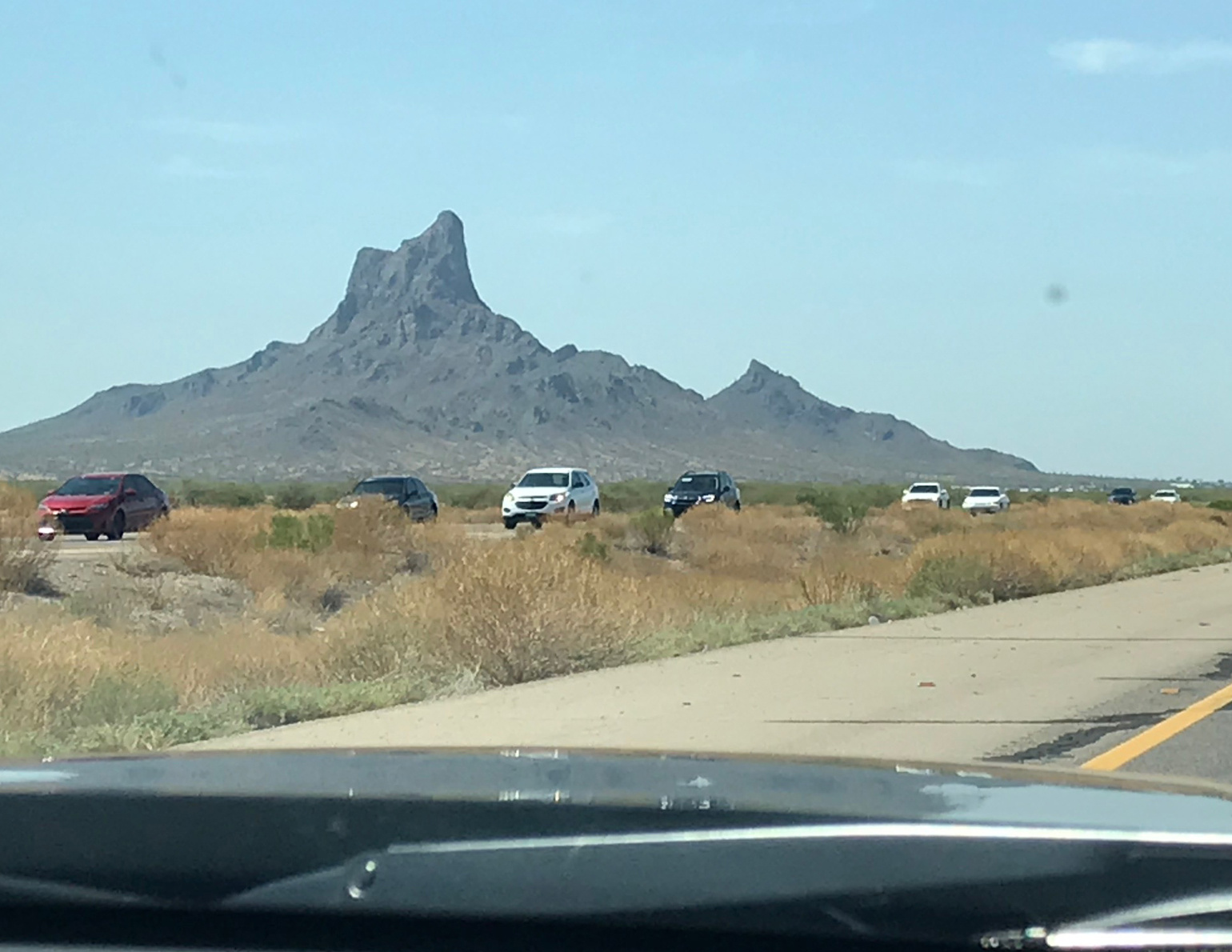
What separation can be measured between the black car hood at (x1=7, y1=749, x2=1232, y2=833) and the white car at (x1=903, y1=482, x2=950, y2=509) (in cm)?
6110

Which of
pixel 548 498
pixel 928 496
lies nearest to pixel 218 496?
pixel 548 498

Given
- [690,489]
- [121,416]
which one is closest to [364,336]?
[121,416]

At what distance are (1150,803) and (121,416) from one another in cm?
18775

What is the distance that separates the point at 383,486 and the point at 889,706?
30781mm

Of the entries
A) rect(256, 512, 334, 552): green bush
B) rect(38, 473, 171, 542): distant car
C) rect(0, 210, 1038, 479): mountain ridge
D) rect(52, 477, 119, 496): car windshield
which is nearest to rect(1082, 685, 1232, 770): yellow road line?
rect(256, 512, 334, 552): green bush

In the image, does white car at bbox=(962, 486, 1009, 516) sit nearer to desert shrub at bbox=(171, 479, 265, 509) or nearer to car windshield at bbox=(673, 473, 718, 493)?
car windshield at bbox=(673, 473, 718, 493)

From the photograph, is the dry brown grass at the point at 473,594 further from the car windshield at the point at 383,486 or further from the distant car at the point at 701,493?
the car windshield at the point at 383,486

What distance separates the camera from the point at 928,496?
219 feet

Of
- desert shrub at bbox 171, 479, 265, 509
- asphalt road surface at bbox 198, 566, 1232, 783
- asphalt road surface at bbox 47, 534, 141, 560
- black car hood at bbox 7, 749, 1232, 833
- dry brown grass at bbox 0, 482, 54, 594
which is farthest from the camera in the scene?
desert shrub at bbox 171, 479, 265, 509

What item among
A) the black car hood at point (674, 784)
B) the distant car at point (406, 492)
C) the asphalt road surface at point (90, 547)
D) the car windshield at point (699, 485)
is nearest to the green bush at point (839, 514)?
the car windshield at point (699, 485)

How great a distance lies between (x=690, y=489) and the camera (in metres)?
51.9

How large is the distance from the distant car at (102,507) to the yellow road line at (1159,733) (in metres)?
25.8

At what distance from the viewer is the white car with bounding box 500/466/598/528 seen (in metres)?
42.2

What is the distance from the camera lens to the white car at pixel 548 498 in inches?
1663
